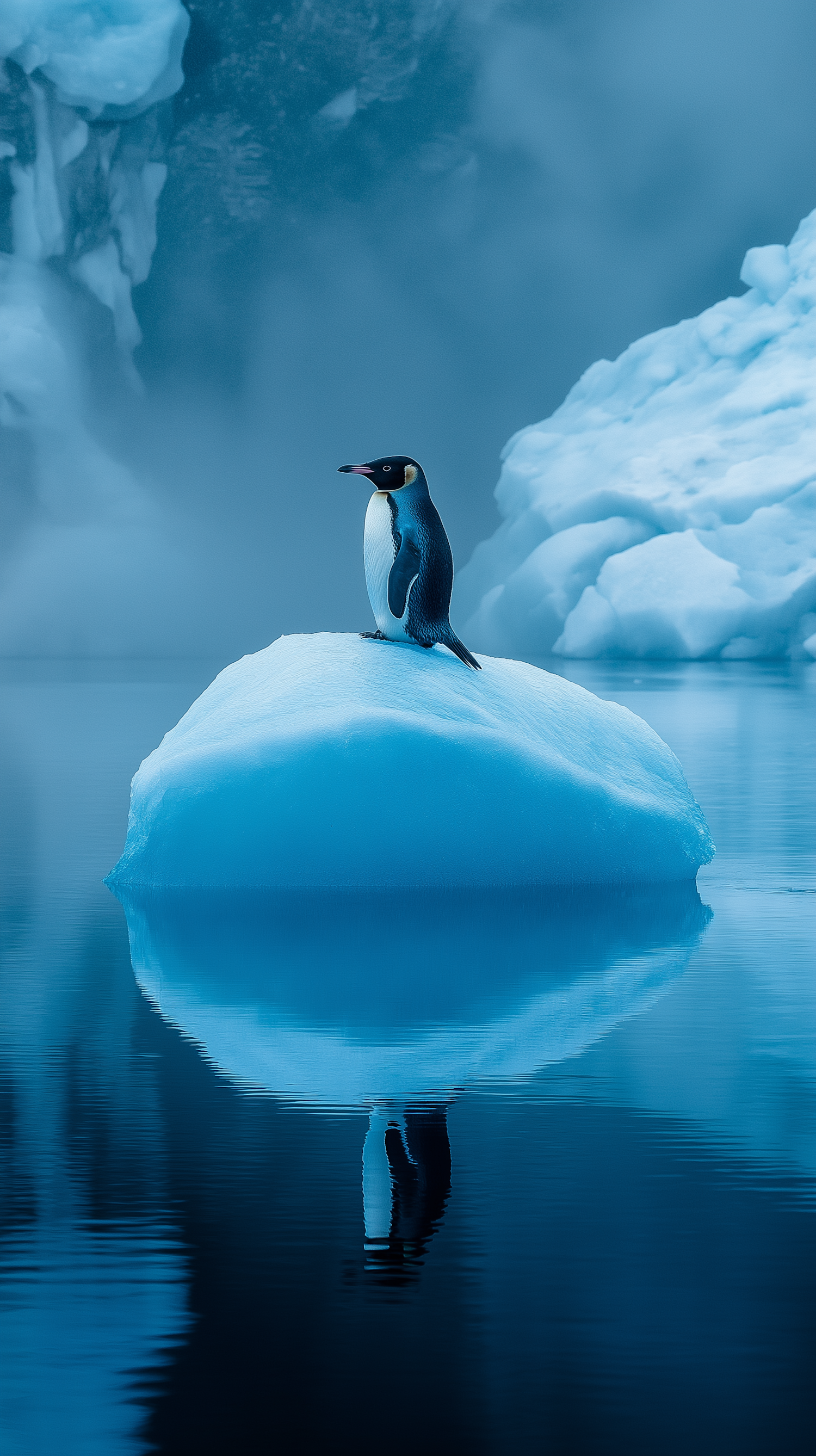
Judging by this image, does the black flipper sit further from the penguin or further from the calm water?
the calm water

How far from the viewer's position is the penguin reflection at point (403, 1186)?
205 cm

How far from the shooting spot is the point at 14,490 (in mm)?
29906

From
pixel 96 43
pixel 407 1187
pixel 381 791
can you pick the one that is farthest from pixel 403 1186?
pixel 96 43

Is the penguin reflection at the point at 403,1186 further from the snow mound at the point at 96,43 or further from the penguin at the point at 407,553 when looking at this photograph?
the snow mound at the point at 96,43

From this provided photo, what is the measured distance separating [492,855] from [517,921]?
391mm

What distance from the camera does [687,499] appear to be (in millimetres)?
24766

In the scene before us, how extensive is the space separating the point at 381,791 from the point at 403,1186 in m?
2.66

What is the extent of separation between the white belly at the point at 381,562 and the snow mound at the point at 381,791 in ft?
0.36

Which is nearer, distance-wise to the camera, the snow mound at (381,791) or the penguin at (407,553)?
the snow mound at (381,791)

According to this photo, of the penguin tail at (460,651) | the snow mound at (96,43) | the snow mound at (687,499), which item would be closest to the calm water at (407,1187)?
the penguin tail at (460,651)

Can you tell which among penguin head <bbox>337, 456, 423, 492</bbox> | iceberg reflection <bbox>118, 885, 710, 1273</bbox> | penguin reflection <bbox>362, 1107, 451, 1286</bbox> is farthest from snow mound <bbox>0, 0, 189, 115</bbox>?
penguin reflection <bbox>362, 1107, 451, 1286</bbox>

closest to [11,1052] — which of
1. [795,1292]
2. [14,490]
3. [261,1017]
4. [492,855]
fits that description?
[261,1017]

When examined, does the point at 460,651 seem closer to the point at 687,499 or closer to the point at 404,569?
the point at 404,569

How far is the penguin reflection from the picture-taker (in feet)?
6.72
